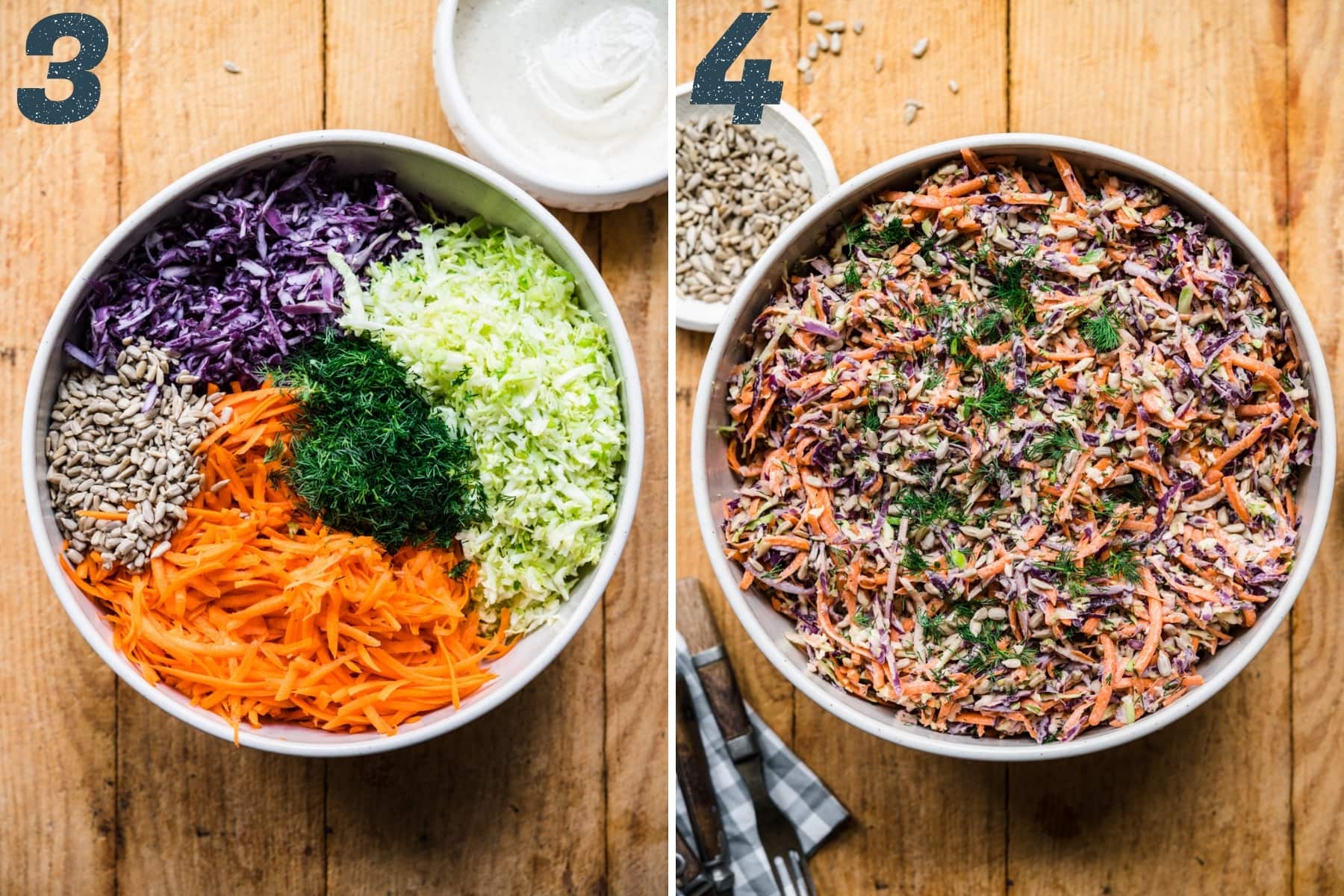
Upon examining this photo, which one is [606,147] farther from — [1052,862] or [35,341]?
[1052,862]

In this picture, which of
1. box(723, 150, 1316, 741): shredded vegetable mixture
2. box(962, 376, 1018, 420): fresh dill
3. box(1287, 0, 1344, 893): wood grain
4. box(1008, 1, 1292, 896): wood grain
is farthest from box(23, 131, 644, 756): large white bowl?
box(1287, 0, 1344, 893): wood grain

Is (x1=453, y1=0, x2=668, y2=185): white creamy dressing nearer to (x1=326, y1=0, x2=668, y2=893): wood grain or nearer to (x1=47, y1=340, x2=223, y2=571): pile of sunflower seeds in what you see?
(x1=326, y1=0, x2=668, y2=893): wood grain

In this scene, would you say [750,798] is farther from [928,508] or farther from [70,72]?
[70,72]

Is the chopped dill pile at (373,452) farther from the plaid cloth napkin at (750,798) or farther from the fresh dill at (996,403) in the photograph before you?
the fresh dill at (996,403)

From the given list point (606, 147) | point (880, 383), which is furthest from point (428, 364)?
point (880, 383)

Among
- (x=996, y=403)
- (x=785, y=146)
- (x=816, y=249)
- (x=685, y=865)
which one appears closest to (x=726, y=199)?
(x=785, y=146)

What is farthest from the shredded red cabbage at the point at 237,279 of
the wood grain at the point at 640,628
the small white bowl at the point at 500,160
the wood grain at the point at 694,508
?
the wood grain at the point at 694,508
